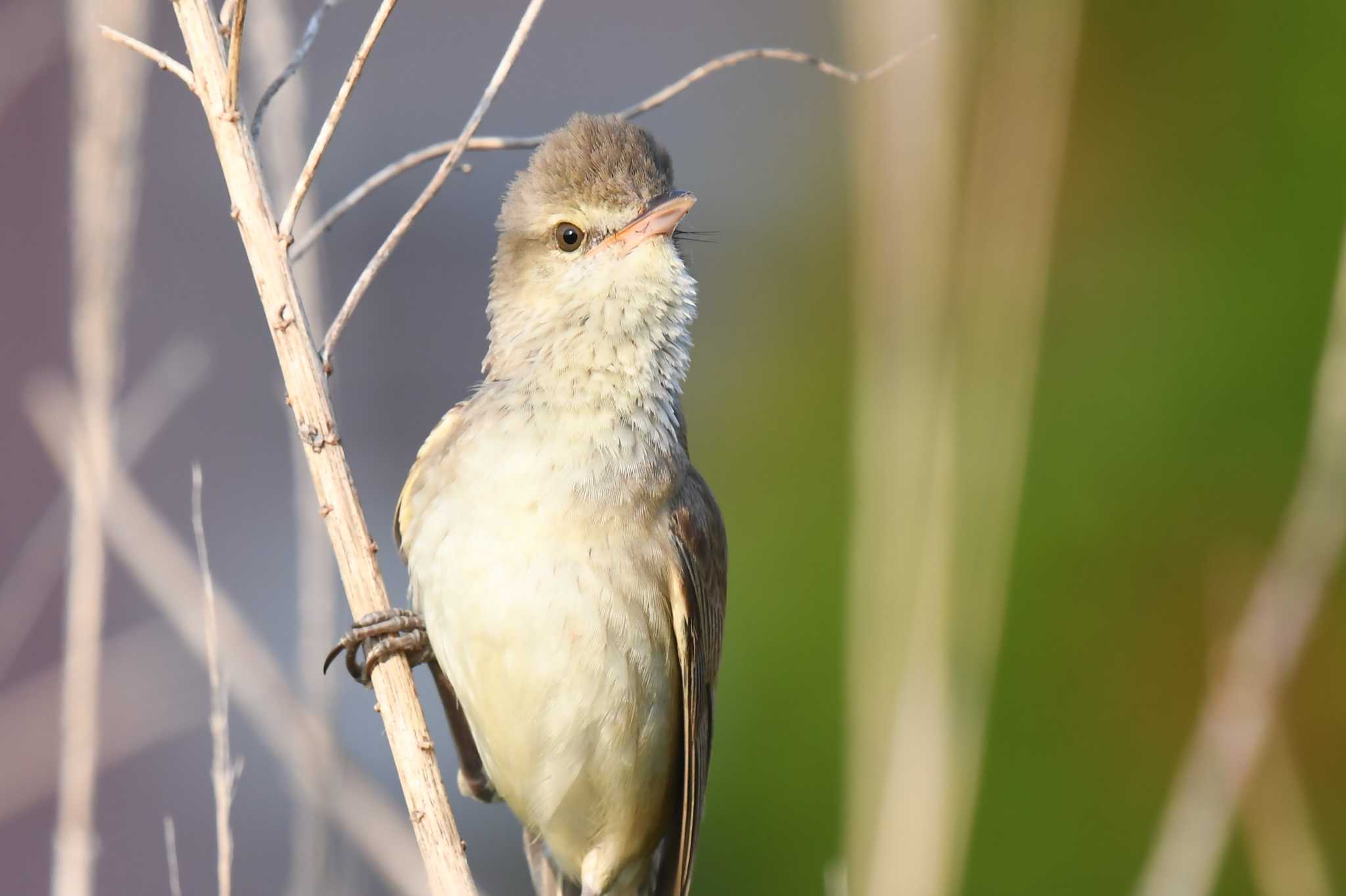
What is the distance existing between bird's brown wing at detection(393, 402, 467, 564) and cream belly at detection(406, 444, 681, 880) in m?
0.07

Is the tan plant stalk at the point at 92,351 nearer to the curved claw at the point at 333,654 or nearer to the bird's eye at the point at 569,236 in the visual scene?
the curved claw at the point at 333,654

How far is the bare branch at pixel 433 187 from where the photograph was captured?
211 centimetres

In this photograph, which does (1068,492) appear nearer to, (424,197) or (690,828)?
(690,828)

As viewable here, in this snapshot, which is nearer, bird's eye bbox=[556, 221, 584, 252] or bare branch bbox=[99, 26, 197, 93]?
bare branch bbox=[99, 26, 197, 93]

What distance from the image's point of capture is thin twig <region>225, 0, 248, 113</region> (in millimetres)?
1933

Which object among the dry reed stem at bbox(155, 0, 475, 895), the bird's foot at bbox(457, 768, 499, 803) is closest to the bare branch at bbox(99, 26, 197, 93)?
the dry reed stem at bbox(155, 0, 475, 895)

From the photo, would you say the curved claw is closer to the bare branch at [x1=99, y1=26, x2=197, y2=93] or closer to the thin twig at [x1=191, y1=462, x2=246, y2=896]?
the thin twig at [x1=191, y1=462, x2=246, y2=896]

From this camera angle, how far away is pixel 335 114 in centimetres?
200

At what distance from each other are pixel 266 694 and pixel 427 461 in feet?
1.79

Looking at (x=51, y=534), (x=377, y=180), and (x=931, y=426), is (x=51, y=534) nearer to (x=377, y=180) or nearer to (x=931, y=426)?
(x=377, y=180)

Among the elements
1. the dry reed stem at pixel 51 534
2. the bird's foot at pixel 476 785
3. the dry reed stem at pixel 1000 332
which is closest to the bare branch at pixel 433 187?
the dry reed stem at pixel 51 534

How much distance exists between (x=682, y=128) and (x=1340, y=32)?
353 cm

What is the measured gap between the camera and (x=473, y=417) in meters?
2.76

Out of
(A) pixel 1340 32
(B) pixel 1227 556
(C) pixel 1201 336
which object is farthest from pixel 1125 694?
(A) pixel 1340 32
